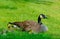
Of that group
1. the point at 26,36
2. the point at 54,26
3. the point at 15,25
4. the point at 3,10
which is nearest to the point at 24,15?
the point at 3,10

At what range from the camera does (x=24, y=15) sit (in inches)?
671

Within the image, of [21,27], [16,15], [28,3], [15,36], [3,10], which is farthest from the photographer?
[28,3]

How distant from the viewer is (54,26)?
14.0 metres

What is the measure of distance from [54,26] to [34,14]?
3.76m

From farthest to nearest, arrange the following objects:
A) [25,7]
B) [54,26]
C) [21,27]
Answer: [25,7] → [54,26] → [21,27]

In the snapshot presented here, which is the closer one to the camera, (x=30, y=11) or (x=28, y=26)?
(x=28, y=26)

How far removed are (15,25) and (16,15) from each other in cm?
462

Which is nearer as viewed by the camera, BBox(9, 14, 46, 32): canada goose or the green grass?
BBox(9, 14, 46, 32): canada goose

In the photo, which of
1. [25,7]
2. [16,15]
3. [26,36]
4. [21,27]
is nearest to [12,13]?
[16,15]

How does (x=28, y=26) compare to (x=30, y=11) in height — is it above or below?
above

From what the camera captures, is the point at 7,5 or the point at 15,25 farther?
the point at 7,5

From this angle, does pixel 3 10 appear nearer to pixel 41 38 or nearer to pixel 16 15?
pixel 16 15

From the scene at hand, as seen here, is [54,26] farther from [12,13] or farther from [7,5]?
[7,5]

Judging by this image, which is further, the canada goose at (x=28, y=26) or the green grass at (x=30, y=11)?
the green grass at (x=30, y=11)
